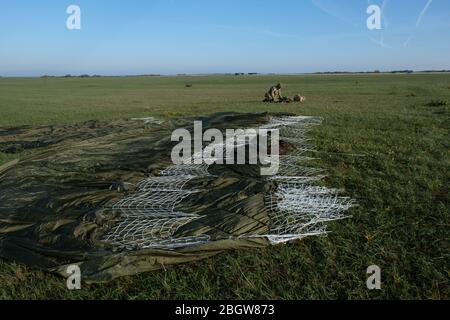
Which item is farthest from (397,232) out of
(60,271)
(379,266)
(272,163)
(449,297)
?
(60,271)

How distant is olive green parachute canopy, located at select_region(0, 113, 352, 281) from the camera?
4.33m

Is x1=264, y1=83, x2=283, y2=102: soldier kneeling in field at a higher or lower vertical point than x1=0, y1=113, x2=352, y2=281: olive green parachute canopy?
higher

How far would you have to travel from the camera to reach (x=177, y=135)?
9266 millimetres

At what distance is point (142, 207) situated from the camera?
5.52 meters

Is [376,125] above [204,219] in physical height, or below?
above

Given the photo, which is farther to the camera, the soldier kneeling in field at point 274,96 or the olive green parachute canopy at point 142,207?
the soldier kneeling in field at point 274,96

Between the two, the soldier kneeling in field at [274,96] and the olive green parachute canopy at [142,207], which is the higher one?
the soldier kneeling in field at [274,96]

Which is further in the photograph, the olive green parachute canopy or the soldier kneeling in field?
the soldier kneeling in field

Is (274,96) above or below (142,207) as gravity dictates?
above

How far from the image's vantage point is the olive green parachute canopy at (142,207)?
4.33 meters

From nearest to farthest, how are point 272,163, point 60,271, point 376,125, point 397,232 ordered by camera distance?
point 60,271, point 397,232, point 272,163, point 376,125
